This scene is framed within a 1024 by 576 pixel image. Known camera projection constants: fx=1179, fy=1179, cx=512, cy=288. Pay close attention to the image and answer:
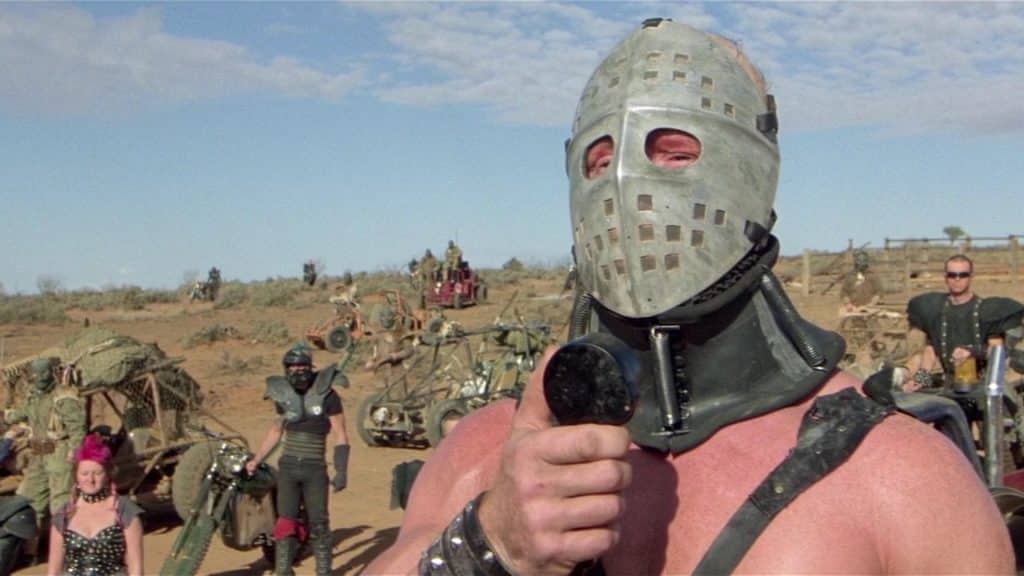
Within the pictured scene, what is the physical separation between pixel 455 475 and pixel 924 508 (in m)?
0.73

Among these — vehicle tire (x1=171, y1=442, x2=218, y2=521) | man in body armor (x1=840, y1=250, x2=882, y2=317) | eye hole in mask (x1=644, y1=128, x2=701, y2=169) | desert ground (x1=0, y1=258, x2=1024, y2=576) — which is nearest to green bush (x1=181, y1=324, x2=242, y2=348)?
desert ground (x1=0, y1=258, x2=1024, y2=576)

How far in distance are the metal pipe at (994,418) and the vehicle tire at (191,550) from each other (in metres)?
5.69

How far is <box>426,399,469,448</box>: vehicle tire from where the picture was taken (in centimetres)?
1321

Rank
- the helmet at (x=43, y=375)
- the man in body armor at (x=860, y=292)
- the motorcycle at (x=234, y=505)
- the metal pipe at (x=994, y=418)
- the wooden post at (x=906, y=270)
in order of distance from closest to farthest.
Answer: the metal pipe at (x=994, y=418)
the motorcycle at (x=234, y=505)
the helmet at (x=43, y=375)
the man in body armor at (x=860, y=292)
the wooden post at (x=906, y=270)

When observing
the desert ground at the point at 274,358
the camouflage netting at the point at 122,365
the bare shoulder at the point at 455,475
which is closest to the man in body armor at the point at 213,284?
the desert ground at the point at 274,358

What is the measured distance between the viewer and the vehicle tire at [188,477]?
30.9ft

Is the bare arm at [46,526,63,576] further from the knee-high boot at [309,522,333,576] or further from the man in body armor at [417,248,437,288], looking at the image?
→ the man in body armor at [417,248,437,288]

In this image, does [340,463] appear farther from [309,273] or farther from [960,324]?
[309,273]

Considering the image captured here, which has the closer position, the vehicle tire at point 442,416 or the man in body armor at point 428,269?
the vehicle tire at point 442,416

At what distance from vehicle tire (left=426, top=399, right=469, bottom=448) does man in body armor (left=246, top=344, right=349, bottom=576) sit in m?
4.51

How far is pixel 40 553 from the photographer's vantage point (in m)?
9.26

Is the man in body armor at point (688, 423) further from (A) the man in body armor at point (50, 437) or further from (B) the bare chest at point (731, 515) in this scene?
(A) the man in body armor at point (50, 437)

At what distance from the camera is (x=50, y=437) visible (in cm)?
868

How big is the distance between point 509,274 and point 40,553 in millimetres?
43039
